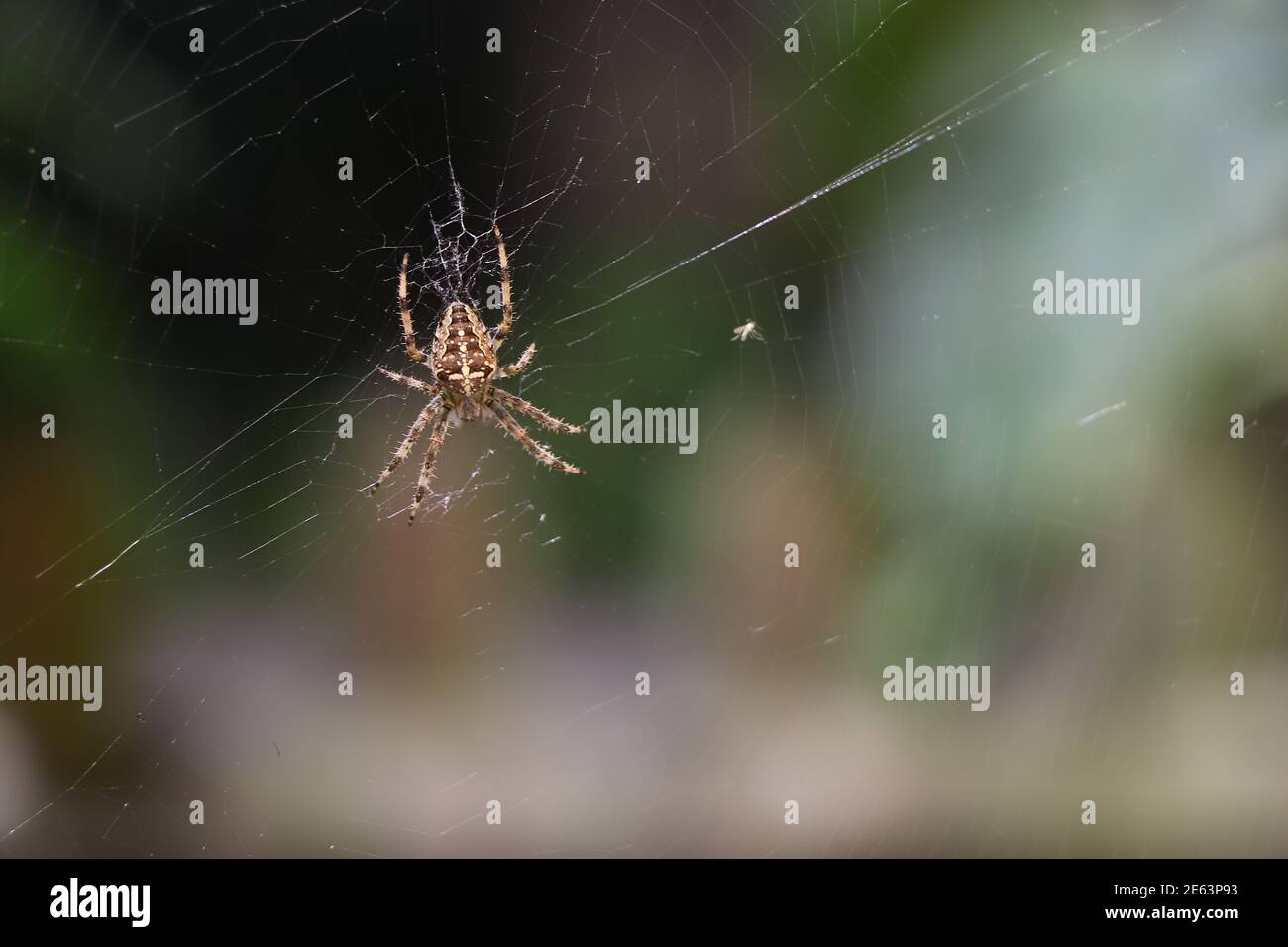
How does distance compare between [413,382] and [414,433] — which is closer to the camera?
[413,382]

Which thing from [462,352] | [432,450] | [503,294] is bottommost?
[432,450]

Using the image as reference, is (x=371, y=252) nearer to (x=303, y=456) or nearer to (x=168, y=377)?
(x=303, y=456)

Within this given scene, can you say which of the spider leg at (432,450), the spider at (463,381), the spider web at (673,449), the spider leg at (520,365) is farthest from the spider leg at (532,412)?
the spider web at (673,449)

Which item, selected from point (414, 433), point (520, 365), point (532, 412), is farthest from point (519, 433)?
point (414, 433)

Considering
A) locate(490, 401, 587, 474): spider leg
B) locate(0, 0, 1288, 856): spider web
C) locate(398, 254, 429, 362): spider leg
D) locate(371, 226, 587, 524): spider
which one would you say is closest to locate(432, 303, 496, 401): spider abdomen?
locate(371, 226, 587, 524): spider

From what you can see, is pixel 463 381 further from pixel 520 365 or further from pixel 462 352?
pixel 520 365

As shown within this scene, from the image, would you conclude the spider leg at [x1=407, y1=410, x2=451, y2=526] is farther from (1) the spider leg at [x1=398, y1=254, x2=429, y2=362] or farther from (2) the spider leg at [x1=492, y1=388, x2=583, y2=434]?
(1) the spider leg at [x1=398, y1=254, x2=429, y2=362]
